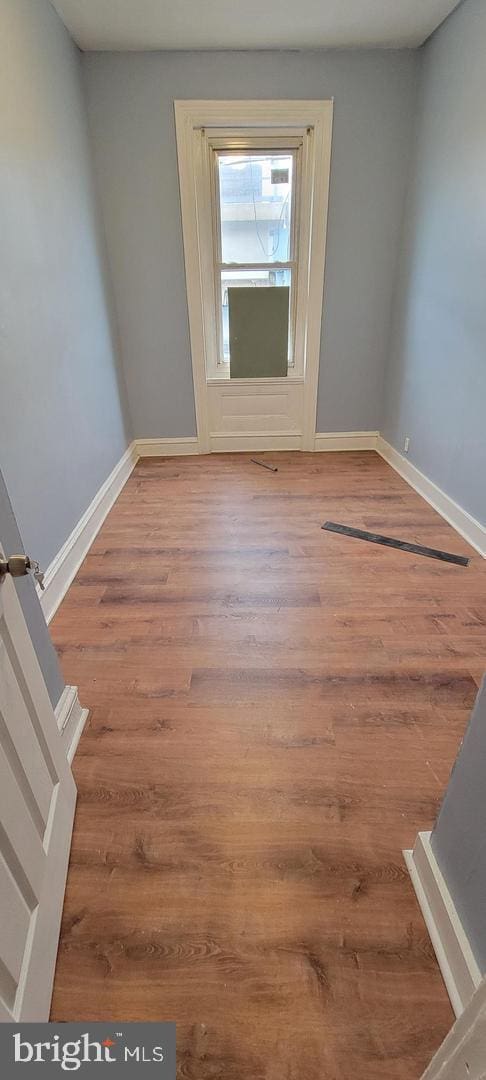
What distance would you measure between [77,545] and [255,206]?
282 centimetres

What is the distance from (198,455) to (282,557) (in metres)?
1.83

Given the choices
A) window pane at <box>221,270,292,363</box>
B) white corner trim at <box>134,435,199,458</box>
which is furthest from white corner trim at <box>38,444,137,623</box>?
window pane at <box>221,270,292,363</box>

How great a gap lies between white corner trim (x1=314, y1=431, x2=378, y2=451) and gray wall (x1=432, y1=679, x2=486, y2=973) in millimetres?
3345

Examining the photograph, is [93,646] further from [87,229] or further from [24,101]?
[87,229]

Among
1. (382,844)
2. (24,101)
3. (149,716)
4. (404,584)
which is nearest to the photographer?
(382,844)

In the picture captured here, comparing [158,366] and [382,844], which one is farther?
[158,366]

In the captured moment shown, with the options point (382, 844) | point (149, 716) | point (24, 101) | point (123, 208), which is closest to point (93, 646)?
point (149, 716)

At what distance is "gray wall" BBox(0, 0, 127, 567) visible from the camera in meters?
1.85

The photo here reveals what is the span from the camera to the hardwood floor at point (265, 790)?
0.90 metres

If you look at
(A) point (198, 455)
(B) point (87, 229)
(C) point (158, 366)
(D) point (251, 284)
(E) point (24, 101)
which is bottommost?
(A) point (198, 455)

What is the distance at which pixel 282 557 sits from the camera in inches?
95.7

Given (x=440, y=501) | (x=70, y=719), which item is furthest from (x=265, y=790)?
(x=440, y=501)

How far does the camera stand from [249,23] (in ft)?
8.28

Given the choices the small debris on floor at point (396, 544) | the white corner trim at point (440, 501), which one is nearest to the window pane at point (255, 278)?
the white corner trim at point (440, 501)
